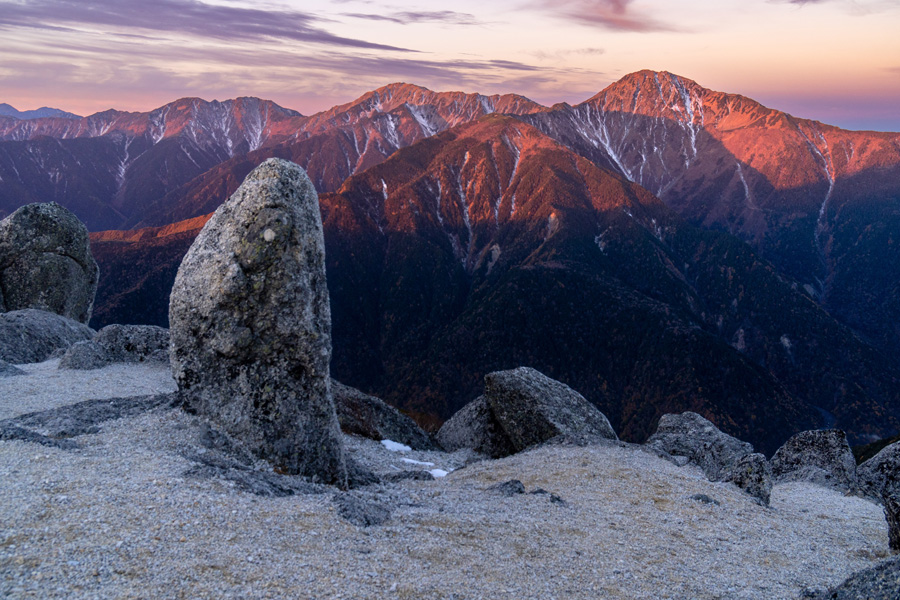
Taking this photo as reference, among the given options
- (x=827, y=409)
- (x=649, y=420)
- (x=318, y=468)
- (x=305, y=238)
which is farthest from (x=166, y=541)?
(x=827, y=409)

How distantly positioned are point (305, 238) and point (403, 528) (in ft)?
25.7

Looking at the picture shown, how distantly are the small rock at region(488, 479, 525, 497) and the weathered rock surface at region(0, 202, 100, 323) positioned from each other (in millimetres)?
38904

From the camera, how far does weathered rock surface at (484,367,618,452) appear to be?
83.9 feet

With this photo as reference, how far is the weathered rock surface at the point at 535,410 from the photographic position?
25562mm

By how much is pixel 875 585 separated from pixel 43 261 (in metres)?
48.7

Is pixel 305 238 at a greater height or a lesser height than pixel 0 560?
greater

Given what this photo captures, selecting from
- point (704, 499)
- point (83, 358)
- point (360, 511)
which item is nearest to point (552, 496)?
point (704, 499)

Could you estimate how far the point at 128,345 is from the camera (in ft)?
96.2

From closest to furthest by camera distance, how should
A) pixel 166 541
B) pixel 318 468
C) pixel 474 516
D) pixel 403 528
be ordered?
pixel 166 541, pixel 403 528, pixel 474 516, pixel 318 468

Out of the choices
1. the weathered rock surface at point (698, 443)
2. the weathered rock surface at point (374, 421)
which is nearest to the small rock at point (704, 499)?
the weathered rock surface at point (698, 443)

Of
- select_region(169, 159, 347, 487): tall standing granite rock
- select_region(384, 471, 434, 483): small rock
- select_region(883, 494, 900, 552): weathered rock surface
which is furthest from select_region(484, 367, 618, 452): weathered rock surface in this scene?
select_region(169, 159, 347, 487): tall standing granite rock

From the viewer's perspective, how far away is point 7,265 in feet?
136

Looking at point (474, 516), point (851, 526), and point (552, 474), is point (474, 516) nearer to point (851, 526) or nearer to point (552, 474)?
point (552, 474)

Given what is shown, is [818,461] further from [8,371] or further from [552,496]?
[8,371]
